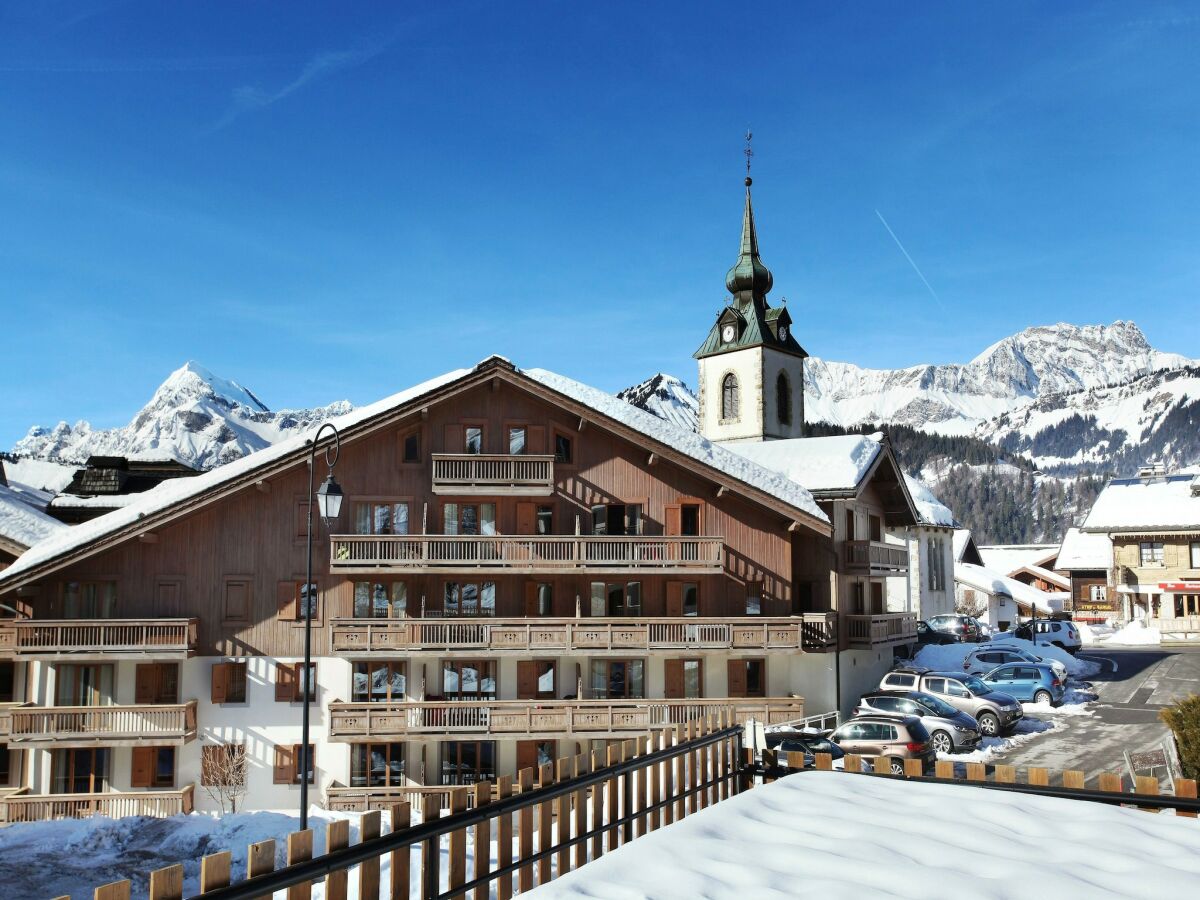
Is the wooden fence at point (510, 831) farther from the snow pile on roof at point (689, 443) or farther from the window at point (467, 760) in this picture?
the snow pile on roof at point (689, 443)

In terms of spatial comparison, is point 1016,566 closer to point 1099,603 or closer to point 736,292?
point 1099,603

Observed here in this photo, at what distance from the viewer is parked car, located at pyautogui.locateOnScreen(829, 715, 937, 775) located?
27531mm

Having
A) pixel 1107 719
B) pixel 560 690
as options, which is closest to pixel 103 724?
pixel 560 690

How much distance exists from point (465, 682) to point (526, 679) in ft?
6.64

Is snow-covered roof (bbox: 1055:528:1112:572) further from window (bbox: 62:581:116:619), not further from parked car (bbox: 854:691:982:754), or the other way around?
window (bbox: 62:581:116:619)

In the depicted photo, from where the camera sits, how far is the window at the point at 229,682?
3303cm

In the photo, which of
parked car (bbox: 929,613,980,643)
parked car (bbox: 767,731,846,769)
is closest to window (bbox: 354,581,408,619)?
parked car (bbox: 767,731,846,769)

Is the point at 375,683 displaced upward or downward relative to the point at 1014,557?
downward

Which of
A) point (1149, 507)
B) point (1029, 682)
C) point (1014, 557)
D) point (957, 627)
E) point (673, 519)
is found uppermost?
point (1149, 507)

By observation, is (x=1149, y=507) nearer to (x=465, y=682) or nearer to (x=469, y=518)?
(x=469, y=518)

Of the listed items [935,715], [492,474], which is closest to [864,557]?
[935,715]

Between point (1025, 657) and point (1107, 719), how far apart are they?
9.37 m

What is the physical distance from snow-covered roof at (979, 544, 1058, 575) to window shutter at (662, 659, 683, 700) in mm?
73079

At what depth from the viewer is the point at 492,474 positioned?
34906 mm
